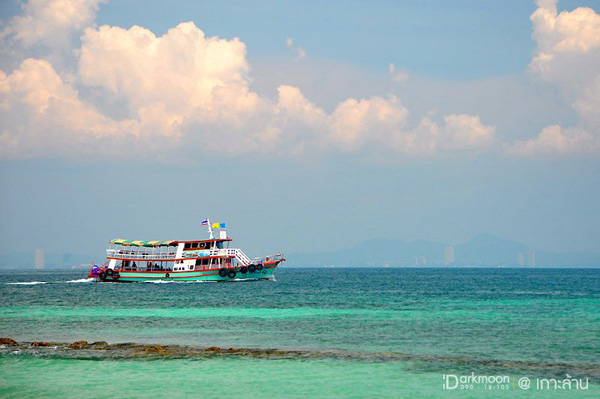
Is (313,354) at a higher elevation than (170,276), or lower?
lower

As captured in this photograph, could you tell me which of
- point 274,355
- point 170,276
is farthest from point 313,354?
point 170,276

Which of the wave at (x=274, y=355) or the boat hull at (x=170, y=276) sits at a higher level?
→ the boat hull at (x=170, y=276)

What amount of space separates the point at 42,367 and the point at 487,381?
16.8 m

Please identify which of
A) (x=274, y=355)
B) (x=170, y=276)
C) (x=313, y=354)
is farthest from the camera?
(x=170, y=276)

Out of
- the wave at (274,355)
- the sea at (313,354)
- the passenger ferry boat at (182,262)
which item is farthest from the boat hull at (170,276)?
the wave at (274,355)

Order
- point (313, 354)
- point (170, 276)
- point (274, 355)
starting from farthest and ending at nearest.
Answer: point (170, 276) < point (313, 354) < point (274, 355)

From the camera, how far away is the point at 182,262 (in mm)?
89938

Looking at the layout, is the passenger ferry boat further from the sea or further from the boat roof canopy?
the sea

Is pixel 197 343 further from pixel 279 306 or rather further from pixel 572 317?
pixel 572 317

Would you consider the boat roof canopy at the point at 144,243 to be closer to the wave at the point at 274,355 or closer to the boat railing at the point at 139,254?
the boat railing at the point at 139,254

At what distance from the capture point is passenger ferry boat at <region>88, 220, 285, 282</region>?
8925 cm

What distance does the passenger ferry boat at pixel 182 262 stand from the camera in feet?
293

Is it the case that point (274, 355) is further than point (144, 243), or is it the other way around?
point (144, 243)

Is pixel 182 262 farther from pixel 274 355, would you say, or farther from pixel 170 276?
pixel 274 355
